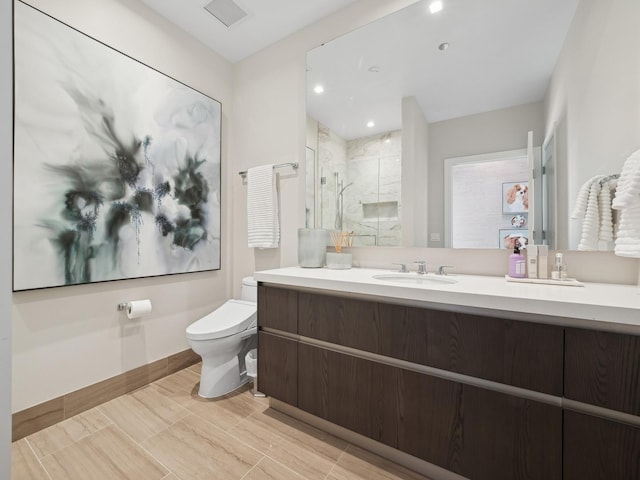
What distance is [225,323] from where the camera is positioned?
6.06 feet

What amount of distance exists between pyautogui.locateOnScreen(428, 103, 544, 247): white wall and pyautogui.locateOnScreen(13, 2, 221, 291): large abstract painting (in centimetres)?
170

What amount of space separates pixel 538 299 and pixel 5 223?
1457 millimetres

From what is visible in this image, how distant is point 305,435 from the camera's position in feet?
4.96

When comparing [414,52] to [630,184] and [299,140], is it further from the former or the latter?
[630,184]

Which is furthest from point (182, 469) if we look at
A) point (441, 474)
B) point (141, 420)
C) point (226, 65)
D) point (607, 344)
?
point (226, 65)

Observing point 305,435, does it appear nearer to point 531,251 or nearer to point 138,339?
point 138,339

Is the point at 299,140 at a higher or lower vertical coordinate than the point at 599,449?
higher

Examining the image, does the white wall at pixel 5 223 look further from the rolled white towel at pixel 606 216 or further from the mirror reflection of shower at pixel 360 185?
the rolled white towel at pixel 606 216

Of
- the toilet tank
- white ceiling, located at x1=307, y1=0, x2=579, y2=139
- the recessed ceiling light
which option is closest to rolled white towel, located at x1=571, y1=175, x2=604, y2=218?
white ceiling, located at x1=307, y1=0, x2=579, y2=139

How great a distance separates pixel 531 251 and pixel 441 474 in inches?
42.1

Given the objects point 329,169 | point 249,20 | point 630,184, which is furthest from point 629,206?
point 249,20

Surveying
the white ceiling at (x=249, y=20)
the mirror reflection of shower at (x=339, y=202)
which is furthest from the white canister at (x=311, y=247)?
the white ceiling at (x=249, y=20)

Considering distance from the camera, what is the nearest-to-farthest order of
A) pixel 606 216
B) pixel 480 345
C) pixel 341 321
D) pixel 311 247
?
pixel 480 345
pixel 606 216
pixel 341 321
pixel 311 247

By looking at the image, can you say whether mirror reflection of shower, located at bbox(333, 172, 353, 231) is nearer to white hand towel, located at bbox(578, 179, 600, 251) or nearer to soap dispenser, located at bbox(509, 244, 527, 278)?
soap dispenser, located at bbox(509, 244, 527, 278)
